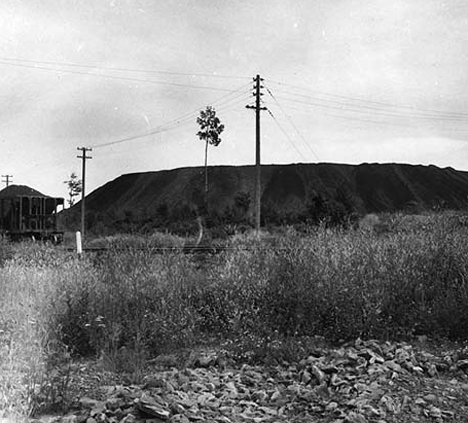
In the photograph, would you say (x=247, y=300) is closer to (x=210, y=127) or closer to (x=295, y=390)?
(x=295, y=390)

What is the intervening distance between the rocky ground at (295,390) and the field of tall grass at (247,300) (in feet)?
1.58

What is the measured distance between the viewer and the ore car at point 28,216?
27.6 metres

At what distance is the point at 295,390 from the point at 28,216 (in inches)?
1002

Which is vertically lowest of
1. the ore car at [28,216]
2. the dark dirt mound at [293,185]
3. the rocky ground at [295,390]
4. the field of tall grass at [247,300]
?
the rocky ground at [295,390]

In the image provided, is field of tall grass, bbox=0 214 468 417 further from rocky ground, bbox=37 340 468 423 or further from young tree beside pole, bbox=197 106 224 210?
young tree beside pole, bbox=197 106 224 210

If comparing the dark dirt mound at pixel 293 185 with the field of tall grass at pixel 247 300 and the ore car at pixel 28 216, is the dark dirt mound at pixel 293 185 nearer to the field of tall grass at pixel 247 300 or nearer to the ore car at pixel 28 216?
the ore car at pixel 28 216

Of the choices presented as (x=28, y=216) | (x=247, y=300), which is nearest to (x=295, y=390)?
(x=247, y=300)

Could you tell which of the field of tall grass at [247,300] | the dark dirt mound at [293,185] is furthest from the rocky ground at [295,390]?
the dark dirt mound at [293,185]

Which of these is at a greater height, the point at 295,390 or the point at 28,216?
the point at 28,216

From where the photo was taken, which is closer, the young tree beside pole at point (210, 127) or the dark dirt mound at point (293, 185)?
the young tree beside pole at point (210, 127)

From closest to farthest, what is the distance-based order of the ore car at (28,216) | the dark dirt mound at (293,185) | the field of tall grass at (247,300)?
1. the field of tall grass at (247,300)
2. the ore car at (28,216)
3. the dark dirt mound at (293,185)

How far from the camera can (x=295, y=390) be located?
5012 millimetres

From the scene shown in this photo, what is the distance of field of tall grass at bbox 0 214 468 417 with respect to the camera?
264 inches

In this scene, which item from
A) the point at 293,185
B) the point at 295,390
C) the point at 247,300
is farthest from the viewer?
the point at 293,185
